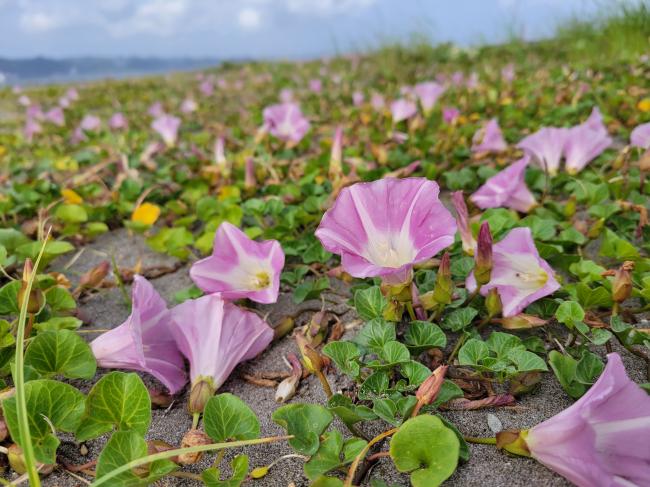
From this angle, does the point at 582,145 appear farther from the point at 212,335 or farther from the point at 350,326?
the point at 212,335

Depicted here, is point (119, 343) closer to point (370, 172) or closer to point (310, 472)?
point (310, 472)

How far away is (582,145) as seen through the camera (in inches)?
87.4

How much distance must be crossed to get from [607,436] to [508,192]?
3.77 feet

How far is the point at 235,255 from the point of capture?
1446mm

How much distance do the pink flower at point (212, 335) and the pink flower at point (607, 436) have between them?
0.72 m

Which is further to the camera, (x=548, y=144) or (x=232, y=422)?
(x=548, y=144)

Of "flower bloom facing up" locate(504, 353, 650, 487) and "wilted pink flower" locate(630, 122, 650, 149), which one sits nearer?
"flower bloom facing up" locate(504, 353, 650, 487)

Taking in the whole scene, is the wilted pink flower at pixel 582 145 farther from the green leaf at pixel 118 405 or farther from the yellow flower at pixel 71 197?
the yellow flower at pixel 71 197

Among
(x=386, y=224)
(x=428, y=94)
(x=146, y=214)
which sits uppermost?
(x=428, y=94)

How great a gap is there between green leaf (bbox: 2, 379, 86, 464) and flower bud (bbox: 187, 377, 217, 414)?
22 centimetres

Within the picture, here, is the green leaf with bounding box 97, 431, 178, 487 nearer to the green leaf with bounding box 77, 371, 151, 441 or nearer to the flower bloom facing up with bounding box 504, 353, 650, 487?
the green leaf with bounding box 77, 371, 151, 441

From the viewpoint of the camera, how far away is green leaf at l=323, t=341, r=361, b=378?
1159 millimetres

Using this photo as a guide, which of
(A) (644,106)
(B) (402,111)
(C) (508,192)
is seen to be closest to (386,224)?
(C) (508,192)

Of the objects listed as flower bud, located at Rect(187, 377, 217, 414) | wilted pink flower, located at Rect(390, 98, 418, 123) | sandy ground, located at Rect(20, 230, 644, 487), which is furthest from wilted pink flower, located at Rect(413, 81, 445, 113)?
flower bud, located at Rect(187, 377, 217, 414)
